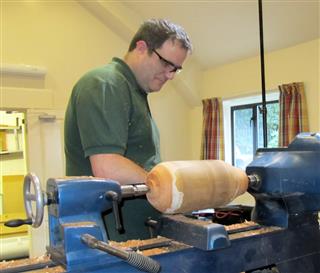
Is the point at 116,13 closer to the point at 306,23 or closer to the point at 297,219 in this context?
the point at 306,23

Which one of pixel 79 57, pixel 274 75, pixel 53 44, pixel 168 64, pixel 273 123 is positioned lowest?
pixel 273 123

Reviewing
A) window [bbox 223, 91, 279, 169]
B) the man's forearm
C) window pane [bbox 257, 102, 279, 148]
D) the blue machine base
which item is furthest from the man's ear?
window [bbox 223, 91, 279, 169]

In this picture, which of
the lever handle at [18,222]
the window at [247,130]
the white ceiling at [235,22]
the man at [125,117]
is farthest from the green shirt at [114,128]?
the window at [247,130]

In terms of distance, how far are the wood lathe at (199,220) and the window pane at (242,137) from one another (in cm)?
314

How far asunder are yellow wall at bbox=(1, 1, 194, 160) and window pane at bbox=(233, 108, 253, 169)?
146 cm

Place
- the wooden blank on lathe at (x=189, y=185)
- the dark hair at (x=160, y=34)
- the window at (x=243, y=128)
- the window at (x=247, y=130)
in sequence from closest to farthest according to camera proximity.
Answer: the wooden blank on lathe at (x=189, y=185), the dark hair at (x=160, y=34), the window at (x=247, y=130), the window at (x=243, y=128)

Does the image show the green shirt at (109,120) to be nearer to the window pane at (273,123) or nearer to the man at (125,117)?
the man at (125,117)

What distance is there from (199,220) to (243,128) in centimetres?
346

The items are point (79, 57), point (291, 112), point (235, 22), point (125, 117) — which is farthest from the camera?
point (79, 57)

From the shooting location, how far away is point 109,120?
3.20 feet

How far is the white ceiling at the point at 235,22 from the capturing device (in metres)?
3.01

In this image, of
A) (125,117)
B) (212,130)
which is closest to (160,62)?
(125,117)

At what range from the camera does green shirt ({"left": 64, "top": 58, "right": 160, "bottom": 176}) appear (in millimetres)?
965

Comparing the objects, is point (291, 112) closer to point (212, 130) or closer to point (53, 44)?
point (212, 130)
